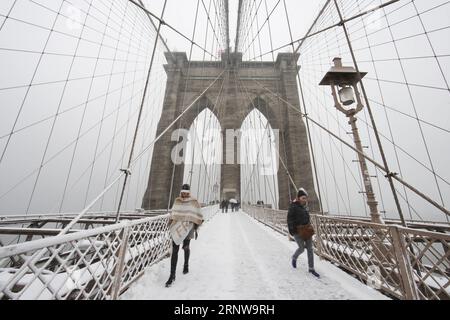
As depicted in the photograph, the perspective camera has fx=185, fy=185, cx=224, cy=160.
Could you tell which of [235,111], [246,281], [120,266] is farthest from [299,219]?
[235,111]

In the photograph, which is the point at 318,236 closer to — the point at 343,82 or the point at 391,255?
the point at 391,255

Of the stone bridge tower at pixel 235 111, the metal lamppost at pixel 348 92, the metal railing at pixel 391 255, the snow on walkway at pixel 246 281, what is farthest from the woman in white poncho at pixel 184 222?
the stone bridge tower at pixel 235 111

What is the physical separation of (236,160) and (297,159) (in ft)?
21.3

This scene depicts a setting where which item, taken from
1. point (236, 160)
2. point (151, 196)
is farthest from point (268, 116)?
point (151, 196)

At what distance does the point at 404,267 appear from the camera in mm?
1792

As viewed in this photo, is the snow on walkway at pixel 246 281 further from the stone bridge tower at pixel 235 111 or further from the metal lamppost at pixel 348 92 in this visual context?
the stone bridge tower at pixel 235 111

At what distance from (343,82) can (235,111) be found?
1592 cm

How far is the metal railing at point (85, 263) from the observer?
0.98 m

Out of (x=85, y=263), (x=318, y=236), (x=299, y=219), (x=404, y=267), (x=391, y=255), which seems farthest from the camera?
(x=318, y=236)

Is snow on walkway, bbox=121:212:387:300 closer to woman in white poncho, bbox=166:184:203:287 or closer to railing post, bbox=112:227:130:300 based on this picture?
railing post, bbox=112:227:130:300

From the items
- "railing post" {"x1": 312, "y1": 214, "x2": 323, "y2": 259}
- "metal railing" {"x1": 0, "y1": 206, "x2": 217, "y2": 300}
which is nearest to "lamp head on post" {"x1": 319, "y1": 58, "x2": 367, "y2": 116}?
"railing post" {"x1": 312, "y1": 214, "x2": 323, "y2": 259}

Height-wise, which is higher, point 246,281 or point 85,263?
point 85,263
